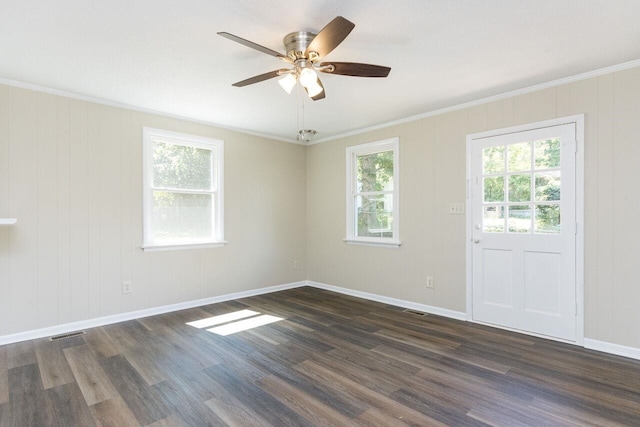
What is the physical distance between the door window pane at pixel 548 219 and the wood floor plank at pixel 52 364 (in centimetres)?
412

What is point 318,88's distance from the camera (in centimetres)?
232

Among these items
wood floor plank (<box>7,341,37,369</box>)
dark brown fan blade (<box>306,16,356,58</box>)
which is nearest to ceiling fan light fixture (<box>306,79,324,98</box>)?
dark brown fan blade (<box>306,16,356,58</box>)

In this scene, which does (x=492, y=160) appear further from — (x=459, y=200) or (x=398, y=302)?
(x=398, y=302)

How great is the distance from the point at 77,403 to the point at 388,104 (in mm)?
3678

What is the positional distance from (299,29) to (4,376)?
3.25 meters

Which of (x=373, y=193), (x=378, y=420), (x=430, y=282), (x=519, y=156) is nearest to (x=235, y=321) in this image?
(x=378, y=420)

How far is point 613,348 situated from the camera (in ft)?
9.11

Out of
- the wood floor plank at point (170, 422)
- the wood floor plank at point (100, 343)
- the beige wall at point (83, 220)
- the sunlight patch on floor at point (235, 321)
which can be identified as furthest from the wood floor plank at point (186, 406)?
the beige wall at point (83, 220)

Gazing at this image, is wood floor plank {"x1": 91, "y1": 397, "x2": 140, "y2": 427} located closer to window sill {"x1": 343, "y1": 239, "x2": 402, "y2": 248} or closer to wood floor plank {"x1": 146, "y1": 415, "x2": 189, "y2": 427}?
wood floor plank {"x1": 146, "y1": 415, "x2": 189, "y2": 427}

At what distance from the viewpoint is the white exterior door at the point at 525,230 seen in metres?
3.03

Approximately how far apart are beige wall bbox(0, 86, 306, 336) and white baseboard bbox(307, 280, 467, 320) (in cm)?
140

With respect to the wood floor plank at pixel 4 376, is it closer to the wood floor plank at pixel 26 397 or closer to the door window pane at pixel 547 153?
the wood floor plank at pixel 26 397

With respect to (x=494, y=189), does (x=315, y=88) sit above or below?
above

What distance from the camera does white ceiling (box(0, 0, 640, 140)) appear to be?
77.8 inches
